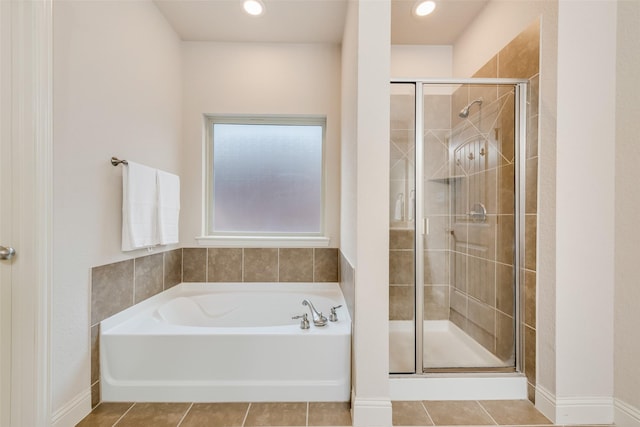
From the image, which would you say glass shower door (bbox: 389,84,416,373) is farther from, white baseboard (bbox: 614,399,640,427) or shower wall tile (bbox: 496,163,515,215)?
white baseboard (bbox: 614,399,640,427)

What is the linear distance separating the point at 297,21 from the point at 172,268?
2187 millimetres

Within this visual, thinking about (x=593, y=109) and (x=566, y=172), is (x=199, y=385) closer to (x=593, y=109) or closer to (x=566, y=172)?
(x=566, y=172)

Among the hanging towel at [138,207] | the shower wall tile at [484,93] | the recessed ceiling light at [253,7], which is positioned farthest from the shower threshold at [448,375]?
the recessed ceiling light at [253,7]

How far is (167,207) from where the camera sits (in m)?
2.09

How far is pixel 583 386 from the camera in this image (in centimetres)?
146

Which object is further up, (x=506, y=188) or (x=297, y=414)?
(x=506, y=188)

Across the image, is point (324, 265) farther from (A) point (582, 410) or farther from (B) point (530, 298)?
(A) point (582, 410)

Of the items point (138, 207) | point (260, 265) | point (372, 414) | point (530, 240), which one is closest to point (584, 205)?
point (530, 240)

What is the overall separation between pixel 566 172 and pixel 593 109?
13.4 inches

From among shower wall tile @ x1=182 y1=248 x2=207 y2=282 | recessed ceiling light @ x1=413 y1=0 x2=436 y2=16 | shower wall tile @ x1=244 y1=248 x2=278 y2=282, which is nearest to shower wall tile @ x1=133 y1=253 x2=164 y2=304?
shower wall tile @ x1=182 y1=248 x2=207 y2=282

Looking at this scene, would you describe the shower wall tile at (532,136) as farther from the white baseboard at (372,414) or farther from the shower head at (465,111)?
the white baseboard at (372,414)

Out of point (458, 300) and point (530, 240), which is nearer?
point (530, 240)

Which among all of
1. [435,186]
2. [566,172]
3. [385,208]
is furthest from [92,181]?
[566,172]


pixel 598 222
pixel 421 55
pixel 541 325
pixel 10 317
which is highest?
pixel 421 55
